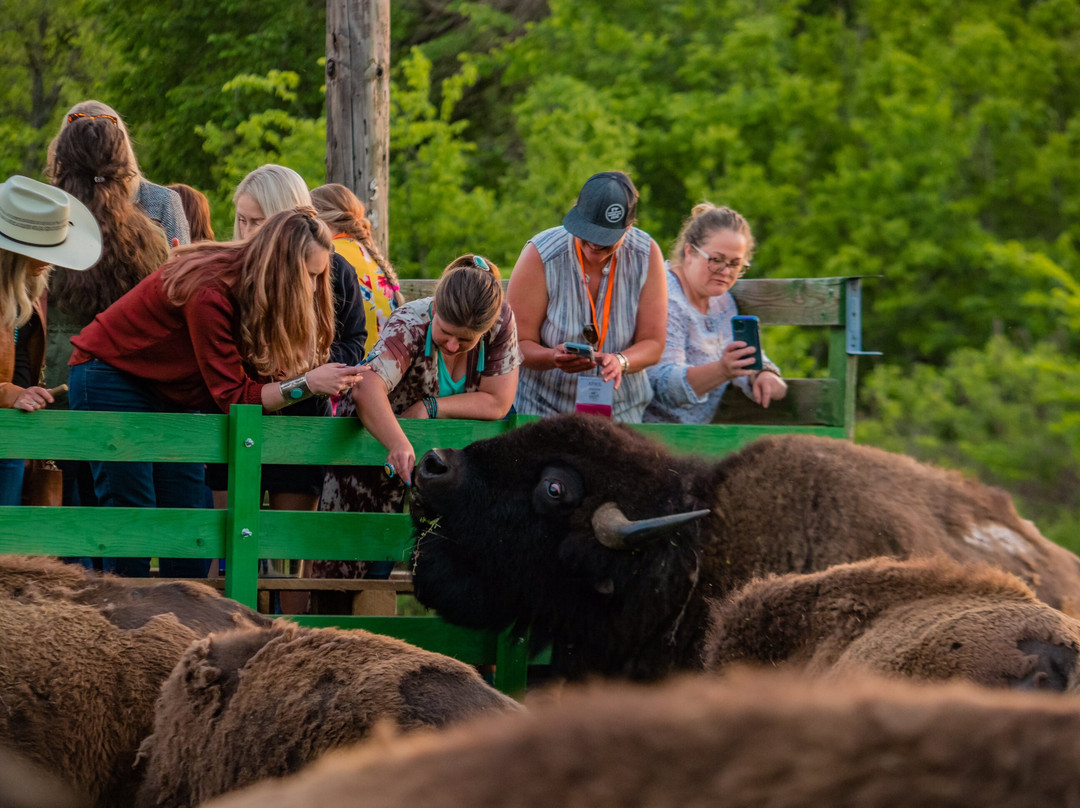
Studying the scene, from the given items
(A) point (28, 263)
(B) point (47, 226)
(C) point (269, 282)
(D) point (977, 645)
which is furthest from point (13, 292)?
(D) point (977, 645)

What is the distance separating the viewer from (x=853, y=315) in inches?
274

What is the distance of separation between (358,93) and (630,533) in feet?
13.2

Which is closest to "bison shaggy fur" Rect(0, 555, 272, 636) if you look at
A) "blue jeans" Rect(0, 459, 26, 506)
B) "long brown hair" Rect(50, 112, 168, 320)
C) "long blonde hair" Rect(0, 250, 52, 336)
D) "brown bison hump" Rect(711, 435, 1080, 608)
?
"blue jeans" Rect(0, 459, 26, 506)

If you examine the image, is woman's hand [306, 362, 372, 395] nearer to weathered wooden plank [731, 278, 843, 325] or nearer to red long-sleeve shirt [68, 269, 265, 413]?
red long-sleeve shirt [68, 269, 265, 413]

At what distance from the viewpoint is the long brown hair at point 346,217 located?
21.6 feet

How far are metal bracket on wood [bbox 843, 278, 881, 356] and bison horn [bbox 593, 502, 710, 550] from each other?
78.5 inches

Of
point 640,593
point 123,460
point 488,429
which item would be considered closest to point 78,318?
point 123,460

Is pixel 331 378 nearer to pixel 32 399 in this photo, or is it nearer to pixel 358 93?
pixel 32 399

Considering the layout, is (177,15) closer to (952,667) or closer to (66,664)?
(66,664)

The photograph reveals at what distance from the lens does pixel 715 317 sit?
7277 mm

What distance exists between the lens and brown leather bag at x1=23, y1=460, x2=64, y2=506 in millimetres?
5898

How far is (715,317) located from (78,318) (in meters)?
3.64

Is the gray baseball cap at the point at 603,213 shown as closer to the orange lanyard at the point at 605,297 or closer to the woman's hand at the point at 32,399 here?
the orange lanyard at the point at 605,297

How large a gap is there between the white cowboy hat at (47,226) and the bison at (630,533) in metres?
1.90
